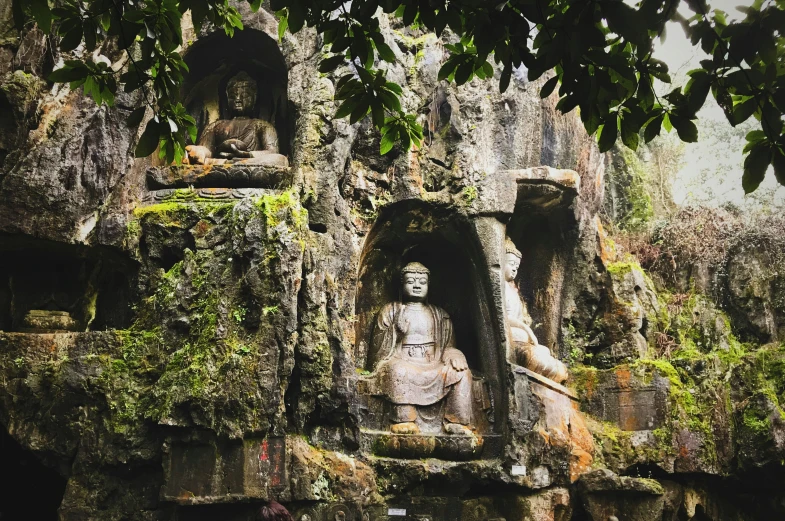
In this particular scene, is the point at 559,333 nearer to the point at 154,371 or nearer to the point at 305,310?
the point at 305,310

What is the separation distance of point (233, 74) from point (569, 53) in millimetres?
8276

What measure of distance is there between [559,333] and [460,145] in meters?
2.87

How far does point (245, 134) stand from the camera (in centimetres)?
1090

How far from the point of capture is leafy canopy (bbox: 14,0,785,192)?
12.4ft

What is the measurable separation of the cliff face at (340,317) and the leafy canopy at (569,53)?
3.89 metres

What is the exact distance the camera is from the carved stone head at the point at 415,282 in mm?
11117

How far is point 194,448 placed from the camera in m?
8.06

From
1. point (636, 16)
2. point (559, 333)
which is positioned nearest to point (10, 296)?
point (559, 333)

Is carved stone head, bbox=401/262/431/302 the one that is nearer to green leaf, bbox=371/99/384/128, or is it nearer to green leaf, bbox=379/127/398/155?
green leaf, bbox=379/127/398/155

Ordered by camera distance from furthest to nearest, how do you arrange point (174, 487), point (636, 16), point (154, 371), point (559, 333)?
point (559, 333) < point (154, 371) < point (174, 487) < point (636, 16)

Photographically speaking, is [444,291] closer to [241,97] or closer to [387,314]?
[387,314]

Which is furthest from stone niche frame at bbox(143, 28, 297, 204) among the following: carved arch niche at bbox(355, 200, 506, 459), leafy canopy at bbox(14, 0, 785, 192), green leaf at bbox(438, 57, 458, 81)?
green leaf at bbox(438, 57, 458, 81)

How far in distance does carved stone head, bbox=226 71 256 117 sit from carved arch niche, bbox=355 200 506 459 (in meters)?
2.21

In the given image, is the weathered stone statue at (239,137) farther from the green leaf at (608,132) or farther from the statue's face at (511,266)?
the green leaf at (608,132)
